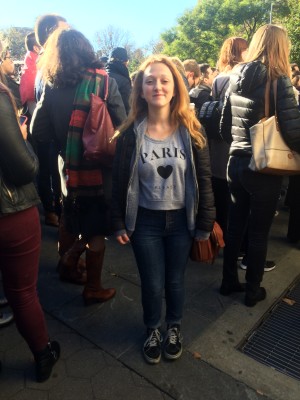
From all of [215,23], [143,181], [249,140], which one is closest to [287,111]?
[249,140]

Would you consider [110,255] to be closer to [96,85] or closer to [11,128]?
[96,85]

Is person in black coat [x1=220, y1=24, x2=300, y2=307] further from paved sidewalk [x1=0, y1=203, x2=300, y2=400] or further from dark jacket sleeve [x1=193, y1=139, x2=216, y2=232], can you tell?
dark jacket sleeve [x1=193, y1=139, x2=216, y2=232]

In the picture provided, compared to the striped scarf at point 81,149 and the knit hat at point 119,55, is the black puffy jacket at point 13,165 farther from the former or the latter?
the knit hat at point 119,55

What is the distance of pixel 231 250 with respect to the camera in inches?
121

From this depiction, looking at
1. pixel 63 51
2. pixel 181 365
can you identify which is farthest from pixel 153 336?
pixel 63 51

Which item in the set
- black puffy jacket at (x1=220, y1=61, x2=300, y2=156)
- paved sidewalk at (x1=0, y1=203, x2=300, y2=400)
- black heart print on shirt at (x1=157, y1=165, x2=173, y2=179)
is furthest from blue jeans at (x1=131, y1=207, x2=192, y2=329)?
black puffy jacket at (x1=220, y1=61, x2=300, y2=156)

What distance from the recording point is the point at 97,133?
2.49m

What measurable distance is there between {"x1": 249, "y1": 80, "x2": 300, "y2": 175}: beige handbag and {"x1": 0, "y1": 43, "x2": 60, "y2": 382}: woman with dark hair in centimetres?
149

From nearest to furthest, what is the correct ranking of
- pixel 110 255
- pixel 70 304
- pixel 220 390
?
pixel 220 390 → pixel 70 304 → pixel 110 255

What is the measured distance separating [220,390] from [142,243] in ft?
3.29

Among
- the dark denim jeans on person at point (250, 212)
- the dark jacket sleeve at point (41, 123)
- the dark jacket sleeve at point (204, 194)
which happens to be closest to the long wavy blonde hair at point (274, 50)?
the dark denim jeans on person at point (250, 212)

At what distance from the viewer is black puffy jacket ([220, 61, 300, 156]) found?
2438mm

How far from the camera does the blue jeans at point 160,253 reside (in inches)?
88.3

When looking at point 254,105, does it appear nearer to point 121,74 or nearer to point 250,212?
point 250,212
